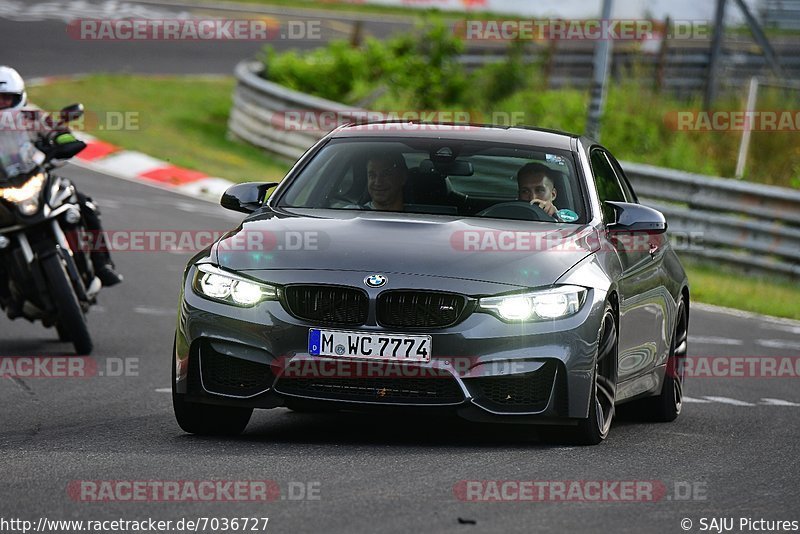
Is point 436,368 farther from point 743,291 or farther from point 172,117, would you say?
point 172,117

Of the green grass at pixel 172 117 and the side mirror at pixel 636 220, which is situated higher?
the side mirror at pixel 636 220

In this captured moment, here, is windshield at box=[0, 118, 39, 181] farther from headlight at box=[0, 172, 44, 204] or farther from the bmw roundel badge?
the bmw roundel badge

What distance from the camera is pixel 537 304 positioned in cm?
725

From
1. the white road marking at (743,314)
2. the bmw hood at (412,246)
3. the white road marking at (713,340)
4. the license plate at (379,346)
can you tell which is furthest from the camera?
the white road marking at (743,314)

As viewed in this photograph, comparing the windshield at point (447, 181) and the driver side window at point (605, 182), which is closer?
the windshield at point (447, 181)

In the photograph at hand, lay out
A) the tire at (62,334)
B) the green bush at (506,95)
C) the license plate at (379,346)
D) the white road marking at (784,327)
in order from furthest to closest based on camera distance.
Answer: the green bush at (506,95) → the white road marking at (784,327) → the tire at (62,334) → the license plate at (379,346)

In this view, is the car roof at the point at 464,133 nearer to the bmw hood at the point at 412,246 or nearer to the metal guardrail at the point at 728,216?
→ the bmw hood at the point at 412,246

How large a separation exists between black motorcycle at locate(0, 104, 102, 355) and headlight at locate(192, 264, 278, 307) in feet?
11.8

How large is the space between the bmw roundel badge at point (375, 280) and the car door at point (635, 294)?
133cm

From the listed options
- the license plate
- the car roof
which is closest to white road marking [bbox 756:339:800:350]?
the car roof

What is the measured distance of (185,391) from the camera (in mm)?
7562

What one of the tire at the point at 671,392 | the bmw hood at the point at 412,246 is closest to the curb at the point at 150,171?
the tire at the point at 671,392

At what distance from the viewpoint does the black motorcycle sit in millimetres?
→ 10883

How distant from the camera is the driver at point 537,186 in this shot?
332 inches
